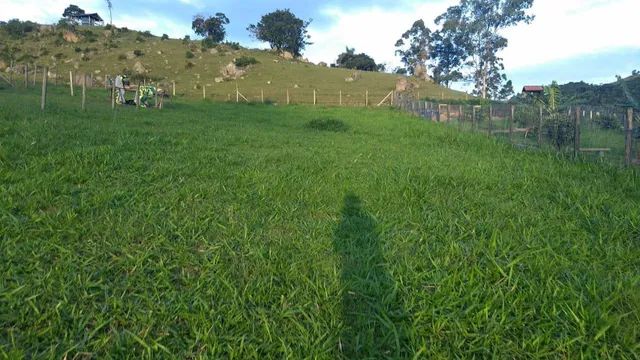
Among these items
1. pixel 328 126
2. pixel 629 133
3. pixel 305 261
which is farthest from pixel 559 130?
pixel 305 261

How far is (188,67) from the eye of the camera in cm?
4875

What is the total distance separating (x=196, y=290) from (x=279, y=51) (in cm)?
7210

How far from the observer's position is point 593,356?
6.75 ft

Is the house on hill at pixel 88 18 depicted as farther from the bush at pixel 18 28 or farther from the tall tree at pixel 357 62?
the tall tree at pixel 357 62

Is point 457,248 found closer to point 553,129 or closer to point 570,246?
point 570,246

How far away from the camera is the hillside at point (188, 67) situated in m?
41.5

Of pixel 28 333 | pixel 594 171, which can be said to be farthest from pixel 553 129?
pixel 28 333

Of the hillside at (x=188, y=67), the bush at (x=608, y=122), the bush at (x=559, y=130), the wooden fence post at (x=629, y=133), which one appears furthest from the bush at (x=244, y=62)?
Result: the wooden fence post at (x=629, y=133)

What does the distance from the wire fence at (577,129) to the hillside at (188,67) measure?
25.0 m

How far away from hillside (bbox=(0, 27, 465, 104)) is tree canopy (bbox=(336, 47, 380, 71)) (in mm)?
24924

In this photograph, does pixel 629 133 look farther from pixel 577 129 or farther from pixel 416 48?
pixel 416 48

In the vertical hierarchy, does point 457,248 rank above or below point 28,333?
above

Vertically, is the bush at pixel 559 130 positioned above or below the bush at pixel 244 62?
below

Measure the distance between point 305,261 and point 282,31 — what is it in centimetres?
7391
